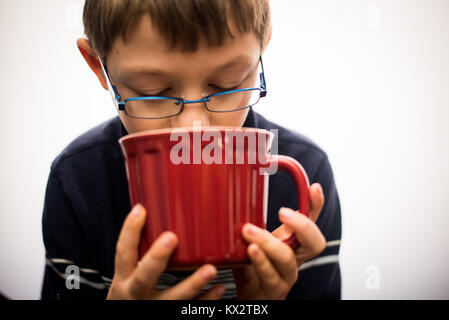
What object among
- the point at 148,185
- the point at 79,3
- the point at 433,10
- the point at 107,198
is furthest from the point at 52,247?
the point at 433,10

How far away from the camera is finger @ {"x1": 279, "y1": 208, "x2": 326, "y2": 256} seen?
0.55 meters

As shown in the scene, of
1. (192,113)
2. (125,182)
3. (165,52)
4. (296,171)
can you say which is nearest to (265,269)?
(296,171)

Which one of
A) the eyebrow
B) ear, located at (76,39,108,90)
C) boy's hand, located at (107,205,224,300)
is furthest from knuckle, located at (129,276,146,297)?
ear, located at (76,39,108,90)

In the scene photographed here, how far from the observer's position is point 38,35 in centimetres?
151

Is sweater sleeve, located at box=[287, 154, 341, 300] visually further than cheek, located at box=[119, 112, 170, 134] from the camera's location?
Yes

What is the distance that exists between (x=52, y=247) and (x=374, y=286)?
4.42 ft

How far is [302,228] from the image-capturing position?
1.83 ft

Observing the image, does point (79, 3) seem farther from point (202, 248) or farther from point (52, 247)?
point (202, 248)

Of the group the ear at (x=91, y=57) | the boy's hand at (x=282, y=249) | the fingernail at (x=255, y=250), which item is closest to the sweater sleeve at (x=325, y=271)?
the boy's hand at (x=282, y=249)

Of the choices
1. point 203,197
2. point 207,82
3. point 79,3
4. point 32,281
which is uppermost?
point 79,3

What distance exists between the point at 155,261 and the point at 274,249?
19 centimetres

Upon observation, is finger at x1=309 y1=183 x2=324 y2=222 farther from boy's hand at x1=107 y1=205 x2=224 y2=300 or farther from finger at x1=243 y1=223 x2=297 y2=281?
boy's hand at x1=107 y1=205 x2=224 y2=300

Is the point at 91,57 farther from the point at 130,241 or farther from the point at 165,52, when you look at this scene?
the point at 130,241

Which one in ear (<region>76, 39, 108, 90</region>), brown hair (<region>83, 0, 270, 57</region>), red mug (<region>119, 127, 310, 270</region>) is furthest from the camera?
ear (<region>76, 39, 108, 90</region>)
